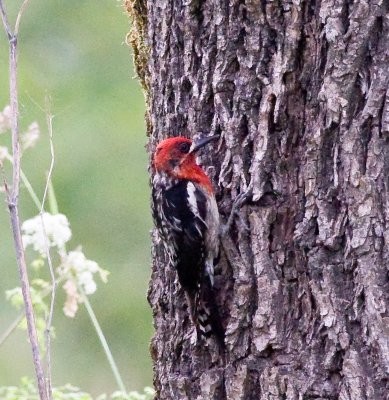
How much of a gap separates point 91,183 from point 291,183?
19.3ft

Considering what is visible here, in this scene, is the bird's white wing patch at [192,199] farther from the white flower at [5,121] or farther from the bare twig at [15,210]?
the bare twig at [15,210]

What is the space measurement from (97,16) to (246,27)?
7057mm

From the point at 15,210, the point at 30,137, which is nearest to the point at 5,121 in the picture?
the point at 30,137

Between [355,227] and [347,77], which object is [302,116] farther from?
[355,227]

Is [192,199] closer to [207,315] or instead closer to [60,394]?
[207,315]

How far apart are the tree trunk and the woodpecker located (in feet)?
0.27

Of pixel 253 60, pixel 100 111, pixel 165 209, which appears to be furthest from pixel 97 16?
pixel 253 60

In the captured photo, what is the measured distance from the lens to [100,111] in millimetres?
9938

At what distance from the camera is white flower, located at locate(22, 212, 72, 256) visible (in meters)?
4.21

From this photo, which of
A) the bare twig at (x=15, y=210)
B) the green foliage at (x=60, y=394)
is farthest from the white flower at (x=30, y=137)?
the green foliage at (x=60, y=394)

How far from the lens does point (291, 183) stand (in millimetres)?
3779

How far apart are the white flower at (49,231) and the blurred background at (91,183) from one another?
14.3ft

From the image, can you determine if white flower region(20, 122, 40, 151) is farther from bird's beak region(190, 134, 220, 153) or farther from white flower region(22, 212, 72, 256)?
bird's beak region(190, 134, 220, 153)

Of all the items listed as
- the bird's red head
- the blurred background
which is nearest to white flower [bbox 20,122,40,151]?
the bird's red head
